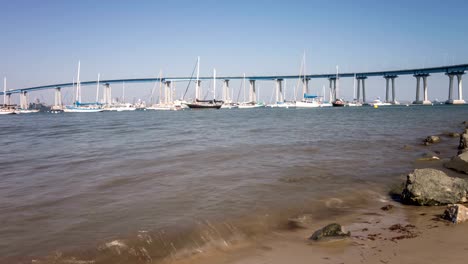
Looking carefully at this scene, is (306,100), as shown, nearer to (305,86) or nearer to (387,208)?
(305,86)

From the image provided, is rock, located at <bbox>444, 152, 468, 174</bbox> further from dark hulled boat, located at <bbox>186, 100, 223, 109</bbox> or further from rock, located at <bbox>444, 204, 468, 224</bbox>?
dark hulled boat, located at <bbox>186, 100, 223, 109</bbox>

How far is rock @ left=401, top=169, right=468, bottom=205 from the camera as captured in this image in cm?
630

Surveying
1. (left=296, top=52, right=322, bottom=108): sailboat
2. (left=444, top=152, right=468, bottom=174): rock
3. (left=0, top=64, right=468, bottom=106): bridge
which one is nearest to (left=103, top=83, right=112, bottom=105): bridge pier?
(left=0, top=64, right=468, bottom=106): bridge

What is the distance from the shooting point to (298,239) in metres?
4.88

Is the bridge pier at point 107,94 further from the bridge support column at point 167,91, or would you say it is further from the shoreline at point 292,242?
the shoreline at point 292,242

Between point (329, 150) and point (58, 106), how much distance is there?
144m

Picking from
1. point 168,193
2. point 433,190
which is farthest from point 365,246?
point 168,193

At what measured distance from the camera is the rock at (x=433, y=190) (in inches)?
248

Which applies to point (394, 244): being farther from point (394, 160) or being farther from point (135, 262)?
point (394, 160)

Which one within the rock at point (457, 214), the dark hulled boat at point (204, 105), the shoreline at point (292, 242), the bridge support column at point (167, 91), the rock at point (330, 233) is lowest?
the shoreline at point (292, 242)

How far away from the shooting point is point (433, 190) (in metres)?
6.38

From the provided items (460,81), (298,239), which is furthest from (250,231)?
(460,81)

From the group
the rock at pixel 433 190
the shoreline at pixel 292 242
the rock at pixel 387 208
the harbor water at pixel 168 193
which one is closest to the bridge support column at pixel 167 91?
the harbor water at pixel 168 193

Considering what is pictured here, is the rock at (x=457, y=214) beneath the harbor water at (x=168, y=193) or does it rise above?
above
